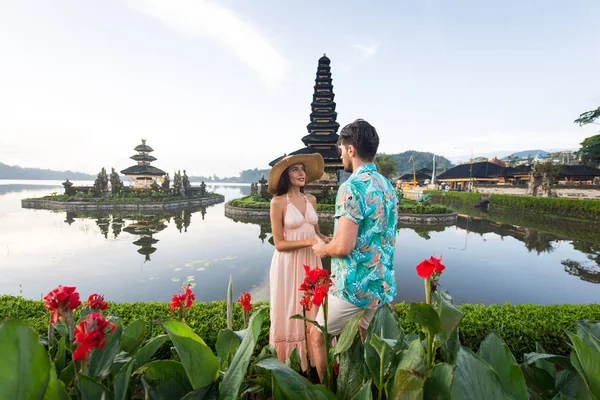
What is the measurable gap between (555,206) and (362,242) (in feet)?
69.3

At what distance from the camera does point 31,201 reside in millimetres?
21266

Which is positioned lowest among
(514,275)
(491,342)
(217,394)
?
(514,275)

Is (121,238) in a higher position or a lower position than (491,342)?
lower

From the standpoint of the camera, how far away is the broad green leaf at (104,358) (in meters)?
1.00

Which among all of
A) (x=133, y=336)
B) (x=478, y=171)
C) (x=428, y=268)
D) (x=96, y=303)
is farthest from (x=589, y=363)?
(x=478, y=171)

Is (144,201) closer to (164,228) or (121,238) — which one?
(164,228)

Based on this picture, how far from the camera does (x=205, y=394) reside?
2.98ft

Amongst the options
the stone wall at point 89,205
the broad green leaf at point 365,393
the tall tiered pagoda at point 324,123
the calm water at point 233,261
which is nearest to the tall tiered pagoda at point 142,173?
the stone wall at point 89,205

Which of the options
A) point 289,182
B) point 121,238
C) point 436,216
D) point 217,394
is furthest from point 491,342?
point 436,216

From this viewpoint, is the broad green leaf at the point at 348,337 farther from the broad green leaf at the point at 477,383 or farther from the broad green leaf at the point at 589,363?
the broad green leaf at the point at 589,363

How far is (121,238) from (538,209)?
75.0 feet

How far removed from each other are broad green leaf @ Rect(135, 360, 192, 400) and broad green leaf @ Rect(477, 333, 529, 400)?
3.19 ft

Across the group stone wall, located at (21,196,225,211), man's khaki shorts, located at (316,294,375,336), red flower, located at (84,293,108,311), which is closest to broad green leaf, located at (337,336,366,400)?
man's khaki shorts, located at (316,294,375,336)

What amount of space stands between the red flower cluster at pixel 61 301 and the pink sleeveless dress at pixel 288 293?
1376 millimetres
